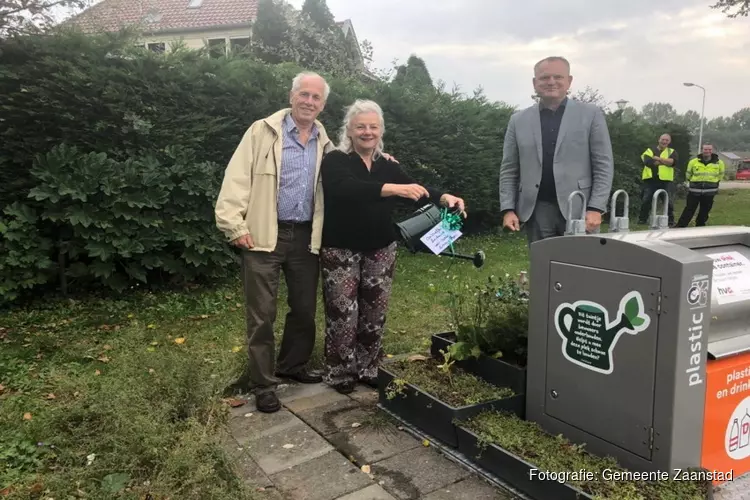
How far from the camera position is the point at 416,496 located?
8.13ft

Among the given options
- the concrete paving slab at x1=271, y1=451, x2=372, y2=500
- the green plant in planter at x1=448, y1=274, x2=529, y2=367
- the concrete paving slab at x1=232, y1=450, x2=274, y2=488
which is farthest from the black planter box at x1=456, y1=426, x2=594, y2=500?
the concrete paving slab at x1=232, y1=450, x2=274, y2=488

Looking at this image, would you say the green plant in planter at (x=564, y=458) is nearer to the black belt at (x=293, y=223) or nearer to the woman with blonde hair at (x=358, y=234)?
the woman with blonde hair at (x=358, y=234)

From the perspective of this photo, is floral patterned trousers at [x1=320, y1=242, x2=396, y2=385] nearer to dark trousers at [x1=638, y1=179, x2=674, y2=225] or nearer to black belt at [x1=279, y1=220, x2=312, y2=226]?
black belt at [x1=279, y1=220, x2=312, y2=226]

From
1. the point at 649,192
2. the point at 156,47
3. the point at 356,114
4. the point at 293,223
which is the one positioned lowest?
the point at 649,192

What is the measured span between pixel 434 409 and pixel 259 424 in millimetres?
1017

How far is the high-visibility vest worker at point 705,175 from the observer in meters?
11.9

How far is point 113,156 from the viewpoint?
5785 mm

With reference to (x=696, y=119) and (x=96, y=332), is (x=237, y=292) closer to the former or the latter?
(x=96, y=332)

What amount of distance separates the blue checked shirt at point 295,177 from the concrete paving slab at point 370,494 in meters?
1.62

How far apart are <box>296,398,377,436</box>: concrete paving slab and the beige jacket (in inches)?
39.6

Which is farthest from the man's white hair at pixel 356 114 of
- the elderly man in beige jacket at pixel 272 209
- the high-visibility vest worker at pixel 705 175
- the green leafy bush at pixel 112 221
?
the high-visibility vest worker at pixel 705 175

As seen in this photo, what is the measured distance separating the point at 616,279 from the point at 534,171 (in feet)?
4.73

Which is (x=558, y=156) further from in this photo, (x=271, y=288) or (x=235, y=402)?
(x=235, y=402)

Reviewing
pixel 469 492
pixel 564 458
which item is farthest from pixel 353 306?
pixel 564 458
